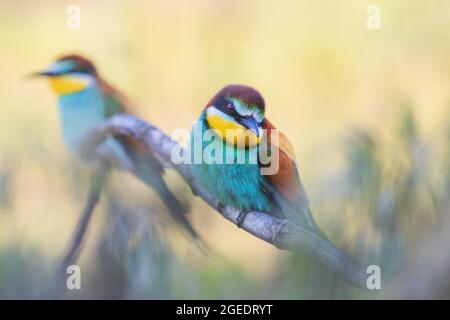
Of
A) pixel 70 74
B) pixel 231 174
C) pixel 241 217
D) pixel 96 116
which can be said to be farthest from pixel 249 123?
pixel 70 74

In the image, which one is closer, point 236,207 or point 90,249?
point 236,207

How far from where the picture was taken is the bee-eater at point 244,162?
2244 millimetres

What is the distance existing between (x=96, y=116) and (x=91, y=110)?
0.09ft

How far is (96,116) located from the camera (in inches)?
96.7

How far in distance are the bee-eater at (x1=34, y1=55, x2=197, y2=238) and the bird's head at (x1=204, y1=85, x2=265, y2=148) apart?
0.32 metres

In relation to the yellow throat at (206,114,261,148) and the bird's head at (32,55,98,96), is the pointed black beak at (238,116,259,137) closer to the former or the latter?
the yellow throat at (206,114,261,148)

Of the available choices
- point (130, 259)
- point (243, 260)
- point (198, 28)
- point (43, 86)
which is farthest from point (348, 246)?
point (43, 86)

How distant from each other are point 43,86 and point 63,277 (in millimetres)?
702

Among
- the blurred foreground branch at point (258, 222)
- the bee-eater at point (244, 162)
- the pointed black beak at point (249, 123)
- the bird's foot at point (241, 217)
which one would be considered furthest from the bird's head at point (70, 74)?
the bird's foot at point (241, 217)

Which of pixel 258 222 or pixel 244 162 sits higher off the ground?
pixel 244 162

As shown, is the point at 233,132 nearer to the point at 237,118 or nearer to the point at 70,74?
the point at 237,118

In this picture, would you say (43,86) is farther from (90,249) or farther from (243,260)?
(243,260)
